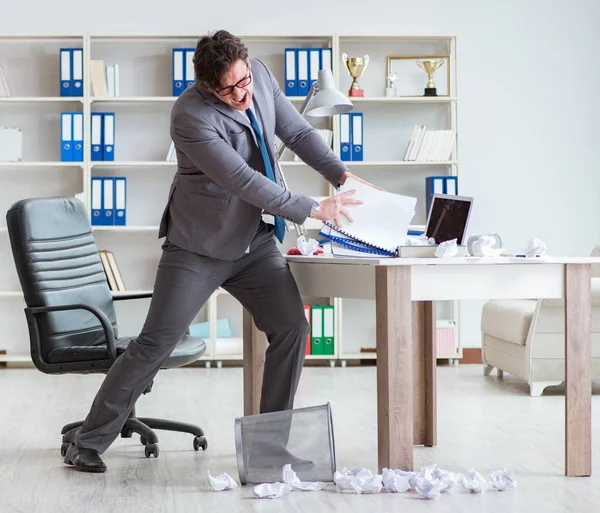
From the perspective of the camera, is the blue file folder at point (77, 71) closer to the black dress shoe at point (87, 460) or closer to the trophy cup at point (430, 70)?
the trophy cup at point (430, 70)

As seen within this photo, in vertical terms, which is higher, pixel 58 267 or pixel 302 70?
pixel 302 70

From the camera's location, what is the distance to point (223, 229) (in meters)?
2.79

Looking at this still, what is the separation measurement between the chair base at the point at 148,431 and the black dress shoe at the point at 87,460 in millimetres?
208

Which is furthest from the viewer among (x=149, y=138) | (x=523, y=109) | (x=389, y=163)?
(x=523, y=109)

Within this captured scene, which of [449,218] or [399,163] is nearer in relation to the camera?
[449,218]

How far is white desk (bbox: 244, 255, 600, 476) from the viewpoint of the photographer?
2691 millimetres

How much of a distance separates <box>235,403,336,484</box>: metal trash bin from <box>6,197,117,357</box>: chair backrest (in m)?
0.87

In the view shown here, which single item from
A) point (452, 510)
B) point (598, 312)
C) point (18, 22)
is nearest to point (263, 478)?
point (452, 510)

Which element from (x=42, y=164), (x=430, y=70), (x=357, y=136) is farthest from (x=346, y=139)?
(x=42, y=164)

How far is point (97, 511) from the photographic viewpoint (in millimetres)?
2504

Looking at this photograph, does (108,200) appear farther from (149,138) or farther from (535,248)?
(535,248)

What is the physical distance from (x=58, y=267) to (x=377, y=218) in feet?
4.03

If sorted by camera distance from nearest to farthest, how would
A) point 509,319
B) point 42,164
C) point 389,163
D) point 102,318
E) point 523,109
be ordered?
point 102,318
point 509,319
point 42,164
point 389,163
point 523,109

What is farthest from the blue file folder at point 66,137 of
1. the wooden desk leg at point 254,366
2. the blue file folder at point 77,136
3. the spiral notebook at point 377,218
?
the spiral notebook at point 377,218
